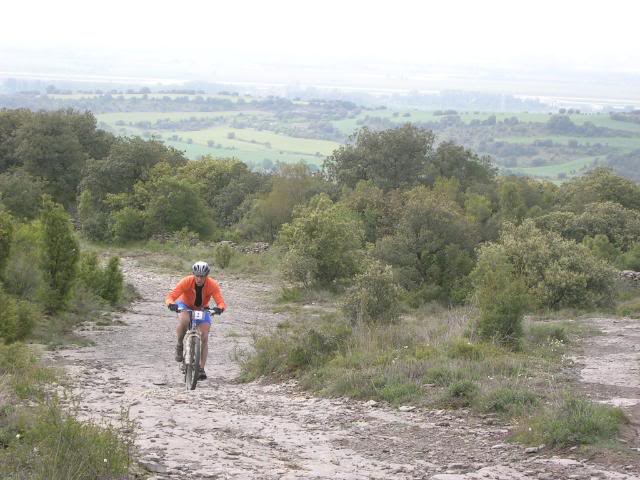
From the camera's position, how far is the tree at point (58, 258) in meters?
20.3

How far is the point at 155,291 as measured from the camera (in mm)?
27969

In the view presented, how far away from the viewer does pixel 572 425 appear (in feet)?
32.0

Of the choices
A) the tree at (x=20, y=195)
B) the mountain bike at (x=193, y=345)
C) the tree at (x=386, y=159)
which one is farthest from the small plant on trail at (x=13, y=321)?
the tree at (x=386, y=159)

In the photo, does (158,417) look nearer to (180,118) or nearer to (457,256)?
(457,256)

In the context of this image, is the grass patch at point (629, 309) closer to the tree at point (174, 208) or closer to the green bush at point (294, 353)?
the green bush at point (294, 353)

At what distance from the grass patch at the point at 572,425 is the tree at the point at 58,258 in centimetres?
1327

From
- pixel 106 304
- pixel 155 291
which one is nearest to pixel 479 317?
pixel 106 304

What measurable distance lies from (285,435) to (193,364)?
2.86m

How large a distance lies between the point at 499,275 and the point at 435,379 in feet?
13.0

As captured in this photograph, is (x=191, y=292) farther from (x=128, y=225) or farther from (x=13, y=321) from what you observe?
(x=128, y=225)

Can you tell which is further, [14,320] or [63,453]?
[14,320]

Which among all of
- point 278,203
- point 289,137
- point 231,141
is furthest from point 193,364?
point 289,137

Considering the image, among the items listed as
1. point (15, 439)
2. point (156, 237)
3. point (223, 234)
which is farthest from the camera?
point (223, 234)

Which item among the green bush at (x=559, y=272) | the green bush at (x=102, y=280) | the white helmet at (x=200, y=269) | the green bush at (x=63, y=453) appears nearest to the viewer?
the green bush at (x=63, y=453)
